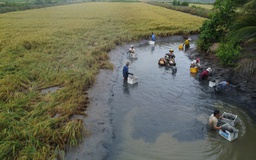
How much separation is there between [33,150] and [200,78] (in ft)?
37.7

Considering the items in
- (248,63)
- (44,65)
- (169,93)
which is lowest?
(169,93)

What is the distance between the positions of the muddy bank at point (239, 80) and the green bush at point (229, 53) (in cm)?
46

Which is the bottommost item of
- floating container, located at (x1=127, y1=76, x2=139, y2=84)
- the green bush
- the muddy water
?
the muddy water

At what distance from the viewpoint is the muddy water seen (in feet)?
26.6

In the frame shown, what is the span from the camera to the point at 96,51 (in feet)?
60.1

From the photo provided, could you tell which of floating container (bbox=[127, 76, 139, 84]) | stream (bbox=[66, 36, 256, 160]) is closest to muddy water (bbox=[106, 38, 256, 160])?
stream (bbox=[66, 36, 256, 160])

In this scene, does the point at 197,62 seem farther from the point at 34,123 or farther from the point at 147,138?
the point at 34,123

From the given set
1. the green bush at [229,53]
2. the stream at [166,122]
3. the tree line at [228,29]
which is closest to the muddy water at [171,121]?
the stream at [166,122]

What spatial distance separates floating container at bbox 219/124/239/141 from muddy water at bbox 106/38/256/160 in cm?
17

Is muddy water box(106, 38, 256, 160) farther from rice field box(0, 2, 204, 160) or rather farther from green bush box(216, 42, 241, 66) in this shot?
green bush box(216, 42, 241, 66)

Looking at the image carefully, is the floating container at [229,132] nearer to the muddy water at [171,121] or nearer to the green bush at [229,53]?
the muddy water at [171,121]

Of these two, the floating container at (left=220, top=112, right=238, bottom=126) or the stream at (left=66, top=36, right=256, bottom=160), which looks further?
the floating container at (left=220, top=112, right=238, bottom=126)

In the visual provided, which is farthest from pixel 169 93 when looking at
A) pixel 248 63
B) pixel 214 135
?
pixel 248 63

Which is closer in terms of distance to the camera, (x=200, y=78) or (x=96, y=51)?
Answer: (x=200, y=78)
